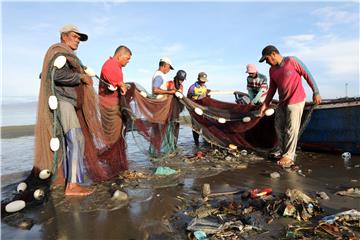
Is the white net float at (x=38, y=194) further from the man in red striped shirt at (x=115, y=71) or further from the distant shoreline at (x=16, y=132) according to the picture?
the distant shoreline at (x=16, y=132)

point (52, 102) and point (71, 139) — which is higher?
point (52, 102)

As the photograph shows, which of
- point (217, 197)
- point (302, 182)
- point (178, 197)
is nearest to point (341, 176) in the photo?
point (302, 182)

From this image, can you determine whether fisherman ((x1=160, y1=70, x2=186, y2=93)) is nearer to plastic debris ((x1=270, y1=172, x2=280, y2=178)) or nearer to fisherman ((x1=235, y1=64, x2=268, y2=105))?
fisherman ((x1=235, y1=64, x2=268, y2=105))

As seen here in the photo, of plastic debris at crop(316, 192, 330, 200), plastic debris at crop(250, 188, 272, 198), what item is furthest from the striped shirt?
plastic debris at crop(316, 192, 330, 200)

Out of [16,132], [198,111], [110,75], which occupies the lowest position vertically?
[16,132]

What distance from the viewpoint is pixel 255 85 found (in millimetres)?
8398

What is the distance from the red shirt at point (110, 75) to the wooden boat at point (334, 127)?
14.1ft

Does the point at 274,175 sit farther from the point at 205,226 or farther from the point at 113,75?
the point at 113,75

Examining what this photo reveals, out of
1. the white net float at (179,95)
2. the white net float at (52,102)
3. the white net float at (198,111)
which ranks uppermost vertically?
the white net float at (179,95)

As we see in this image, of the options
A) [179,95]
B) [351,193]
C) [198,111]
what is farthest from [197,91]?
[351,193]

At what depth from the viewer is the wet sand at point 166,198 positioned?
3.44 metres

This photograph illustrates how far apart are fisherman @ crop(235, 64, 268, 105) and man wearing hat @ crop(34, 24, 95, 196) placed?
472 cm

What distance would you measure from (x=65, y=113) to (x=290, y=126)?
4.46 m

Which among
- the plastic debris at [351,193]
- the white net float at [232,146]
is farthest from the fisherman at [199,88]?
the plastic debris at [351,193]
